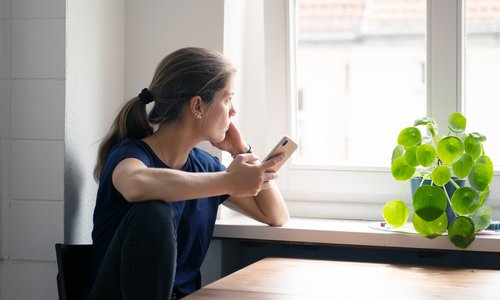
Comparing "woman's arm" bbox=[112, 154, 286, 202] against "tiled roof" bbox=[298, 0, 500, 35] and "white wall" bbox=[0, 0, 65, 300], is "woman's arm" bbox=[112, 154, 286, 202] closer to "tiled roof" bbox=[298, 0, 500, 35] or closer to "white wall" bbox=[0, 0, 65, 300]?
"white wall" bbox=[0, 0, 65, 300]

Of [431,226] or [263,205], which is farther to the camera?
[263,205]

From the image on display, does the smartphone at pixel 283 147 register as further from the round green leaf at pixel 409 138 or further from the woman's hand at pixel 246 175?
the round green leaf at pixel 409 138

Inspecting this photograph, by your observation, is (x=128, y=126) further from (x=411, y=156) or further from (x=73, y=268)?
(x=411, y=156)

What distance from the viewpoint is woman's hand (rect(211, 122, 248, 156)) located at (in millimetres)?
2137

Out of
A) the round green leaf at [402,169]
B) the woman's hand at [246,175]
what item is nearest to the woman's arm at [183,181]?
the woman's hand at [246,175]

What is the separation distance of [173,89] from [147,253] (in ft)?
1.59

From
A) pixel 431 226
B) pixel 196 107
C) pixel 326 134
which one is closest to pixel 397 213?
pixel 431 226

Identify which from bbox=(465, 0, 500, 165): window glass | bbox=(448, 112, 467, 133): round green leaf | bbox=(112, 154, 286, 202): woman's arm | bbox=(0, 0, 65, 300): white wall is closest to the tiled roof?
bbox=(465, 0, 500, 165): window glass

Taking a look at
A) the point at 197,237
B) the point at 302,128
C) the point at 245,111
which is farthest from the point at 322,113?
the point at 197,237

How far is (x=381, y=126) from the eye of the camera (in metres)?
2.38

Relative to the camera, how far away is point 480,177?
1941mm

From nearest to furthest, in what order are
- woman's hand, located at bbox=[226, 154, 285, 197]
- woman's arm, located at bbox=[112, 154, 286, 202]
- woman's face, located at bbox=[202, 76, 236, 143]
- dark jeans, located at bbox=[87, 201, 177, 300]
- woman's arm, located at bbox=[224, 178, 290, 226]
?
dark jeans, located at bbox=[87, 201, 177, 300] < woman's arm, located at bbox=[112, 154, 286, 202] < woman's hand, located at bbox=[226, 154, 285, 197] < woman's face, located at bbox=[202, 76, 236, 143] < woman's arm, located at bbox=[224, 178, 290, 226]

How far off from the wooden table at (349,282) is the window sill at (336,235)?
0.36ft

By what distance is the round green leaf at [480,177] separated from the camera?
194 cm
